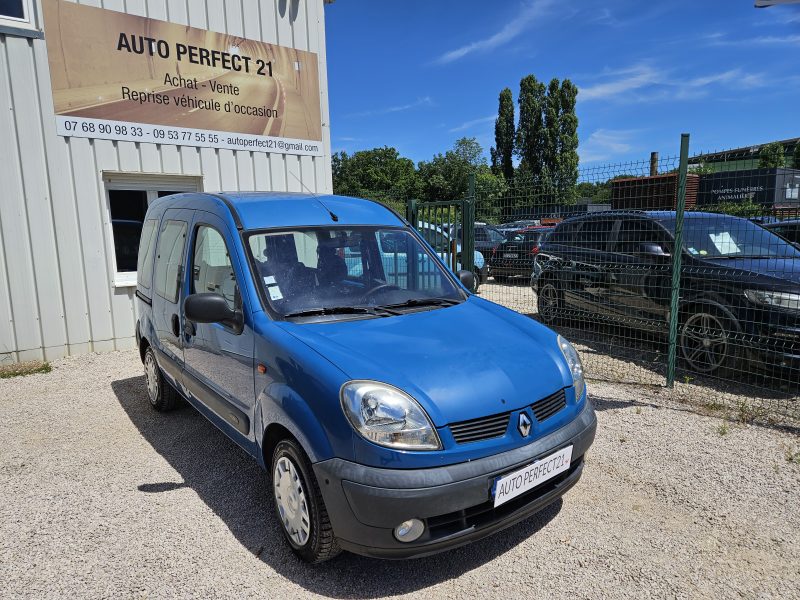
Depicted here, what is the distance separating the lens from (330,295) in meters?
3.06

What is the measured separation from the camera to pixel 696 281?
17.1 ft

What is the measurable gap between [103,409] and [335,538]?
380cm

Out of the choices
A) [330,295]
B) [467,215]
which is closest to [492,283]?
[467,215]

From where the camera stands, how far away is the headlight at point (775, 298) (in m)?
4.58

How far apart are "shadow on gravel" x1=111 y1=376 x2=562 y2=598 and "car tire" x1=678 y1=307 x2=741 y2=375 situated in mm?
3040

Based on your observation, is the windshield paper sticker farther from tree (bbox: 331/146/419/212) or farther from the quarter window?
tree (bbox: 331/146/419/212)

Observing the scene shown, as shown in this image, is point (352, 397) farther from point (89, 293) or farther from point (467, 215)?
point (89, 293)

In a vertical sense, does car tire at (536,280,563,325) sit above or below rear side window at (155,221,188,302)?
below

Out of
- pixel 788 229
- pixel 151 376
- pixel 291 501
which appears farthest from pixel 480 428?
pixel 788 229

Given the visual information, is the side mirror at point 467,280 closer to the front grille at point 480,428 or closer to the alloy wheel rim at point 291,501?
the front grille at point 480,428

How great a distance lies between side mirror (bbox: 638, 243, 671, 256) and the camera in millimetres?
5711

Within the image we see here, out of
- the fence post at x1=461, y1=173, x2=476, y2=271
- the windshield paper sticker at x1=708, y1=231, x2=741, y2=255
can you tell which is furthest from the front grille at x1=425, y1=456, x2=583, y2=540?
the fence post at x1=461, y1=173, x2=476, y2=271

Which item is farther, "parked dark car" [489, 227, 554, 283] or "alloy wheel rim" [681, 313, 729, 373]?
"parked dark car" [489, 227, 554, 283]

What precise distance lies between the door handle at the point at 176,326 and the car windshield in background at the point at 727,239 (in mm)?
5100
